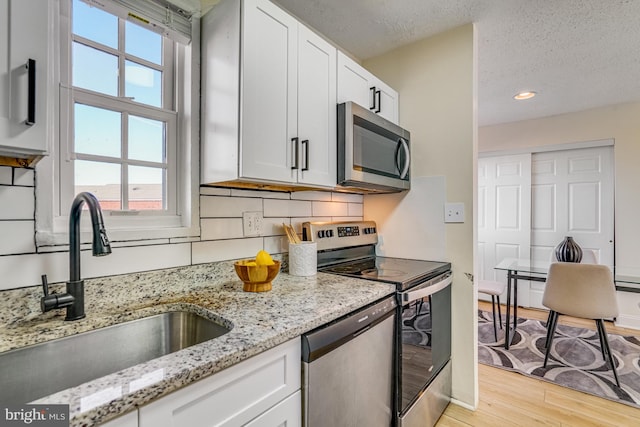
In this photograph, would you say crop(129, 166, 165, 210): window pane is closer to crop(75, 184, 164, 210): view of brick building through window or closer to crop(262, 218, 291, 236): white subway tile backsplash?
crop(75, 184, 164, 210): view of brick building through window

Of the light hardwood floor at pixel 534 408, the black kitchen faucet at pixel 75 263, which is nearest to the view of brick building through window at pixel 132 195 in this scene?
the black kitchen faucet at pixel 75 263

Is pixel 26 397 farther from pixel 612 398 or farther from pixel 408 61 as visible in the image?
pixel 612 398

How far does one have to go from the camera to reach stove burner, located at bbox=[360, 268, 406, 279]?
161cm

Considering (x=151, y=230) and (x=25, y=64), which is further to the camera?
(x=151, y=230)

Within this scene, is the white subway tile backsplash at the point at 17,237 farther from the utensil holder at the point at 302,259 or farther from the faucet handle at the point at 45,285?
the utensil holder at the point at 302,259

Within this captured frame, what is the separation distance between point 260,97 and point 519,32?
6.19 feet

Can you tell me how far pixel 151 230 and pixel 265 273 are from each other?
478mm

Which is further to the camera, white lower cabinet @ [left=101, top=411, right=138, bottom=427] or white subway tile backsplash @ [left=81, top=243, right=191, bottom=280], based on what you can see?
white subway tile backsplash @ [left=81, top=243, right=191, bottom=280]

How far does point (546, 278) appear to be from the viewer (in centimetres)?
256

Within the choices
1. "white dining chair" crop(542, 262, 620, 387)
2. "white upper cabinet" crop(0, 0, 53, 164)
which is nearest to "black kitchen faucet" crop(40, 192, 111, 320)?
"white upper cabinet" crop(0, 0, 53, 164)

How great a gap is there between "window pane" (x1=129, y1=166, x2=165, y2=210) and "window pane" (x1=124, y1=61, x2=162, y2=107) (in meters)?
0.30

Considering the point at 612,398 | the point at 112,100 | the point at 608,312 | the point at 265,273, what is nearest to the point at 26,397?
the point at 265,273

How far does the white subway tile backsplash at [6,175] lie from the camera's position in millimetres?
906

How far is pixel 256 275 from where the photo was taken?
1.27 m
